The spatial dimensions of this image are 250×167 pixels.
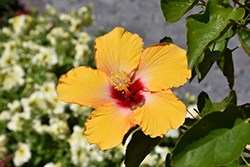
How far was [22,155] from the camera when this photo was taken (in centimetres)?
195

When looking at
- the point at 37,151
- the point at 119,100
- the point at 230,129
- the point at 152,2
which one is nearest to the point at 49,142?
the point at 37,151

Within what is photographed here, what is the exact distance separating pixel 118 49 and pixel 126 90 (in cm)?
15

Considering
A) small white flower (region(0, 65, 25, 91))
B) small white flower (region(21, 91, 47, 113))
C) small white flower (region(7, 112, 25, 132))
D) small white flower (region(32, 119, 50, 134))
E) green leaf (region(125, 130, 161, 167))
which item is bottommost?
small white flower (region(32, 119, 50, 134))

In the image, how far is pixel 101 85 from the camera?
808 millimetres

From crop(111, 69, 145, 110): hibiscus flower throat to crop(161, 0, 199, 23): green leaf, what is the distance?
24 centimetres

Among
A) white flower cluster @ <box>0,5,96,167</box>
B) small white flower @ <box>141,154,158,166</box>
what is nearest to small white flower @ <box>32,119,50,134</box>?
white flower cluster @ <box>0,5,96,167</box>

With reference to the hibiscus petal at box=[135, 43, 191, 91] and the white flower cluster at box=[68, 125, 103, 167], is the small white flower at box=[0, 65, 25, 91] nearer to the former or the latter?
the white flower cluster at box=[68, 125, 103, 167]

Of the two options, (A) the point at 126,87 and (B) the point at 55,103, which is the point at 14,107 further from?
(A) the point at 126,87

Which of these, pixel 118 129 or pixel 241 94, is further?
pixel 241 94

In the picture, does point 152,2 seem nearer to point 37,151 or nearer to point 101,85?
point 37,151

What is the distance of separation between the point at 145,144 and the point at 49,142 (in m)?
1.65

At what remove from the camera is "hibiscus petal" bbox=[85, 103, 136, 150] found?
2.26ft

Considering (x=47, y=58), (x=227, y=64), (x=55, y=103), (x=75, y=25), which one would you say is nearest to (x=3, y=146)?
(x=55, y=103)

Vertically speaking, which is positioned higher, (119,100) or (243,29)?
(243,29)
